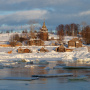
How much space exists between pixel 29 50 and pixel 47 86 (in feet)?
135

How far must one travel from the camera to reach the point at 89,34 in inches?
3219

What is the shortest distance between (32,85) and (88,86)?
262 cm

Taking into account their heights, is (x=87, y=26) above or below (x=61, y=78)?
above

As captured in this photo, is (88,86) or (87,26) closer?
(88,86)

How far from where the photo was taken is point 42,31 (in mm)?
86375

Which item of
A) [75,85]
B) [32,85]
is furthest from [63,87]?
[32,85]

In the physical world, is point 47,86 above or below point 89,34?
below

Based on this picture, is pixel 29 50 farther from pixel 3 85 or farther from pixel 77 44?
pixel 3 85

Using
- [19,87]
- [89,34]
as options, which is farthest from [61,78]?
[89,34]

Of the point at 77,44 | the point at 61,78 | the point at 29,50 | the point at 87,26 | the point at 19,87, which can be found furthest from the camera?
the point at 87,26

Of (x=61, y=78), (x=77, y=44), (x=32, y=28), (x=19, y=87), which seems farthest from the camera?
(x=32, y=28)

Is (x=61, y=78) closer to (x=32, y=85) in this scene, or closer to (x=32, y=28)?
(x=32, y=85)

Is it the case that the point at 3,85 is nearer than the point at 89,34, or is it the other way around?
the point at 3,85

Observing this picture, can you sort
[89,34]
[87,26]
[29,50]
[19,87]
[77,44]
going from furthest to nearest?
[87,26]
[89,34]
[77,44]
[29,50]
[19,87]
